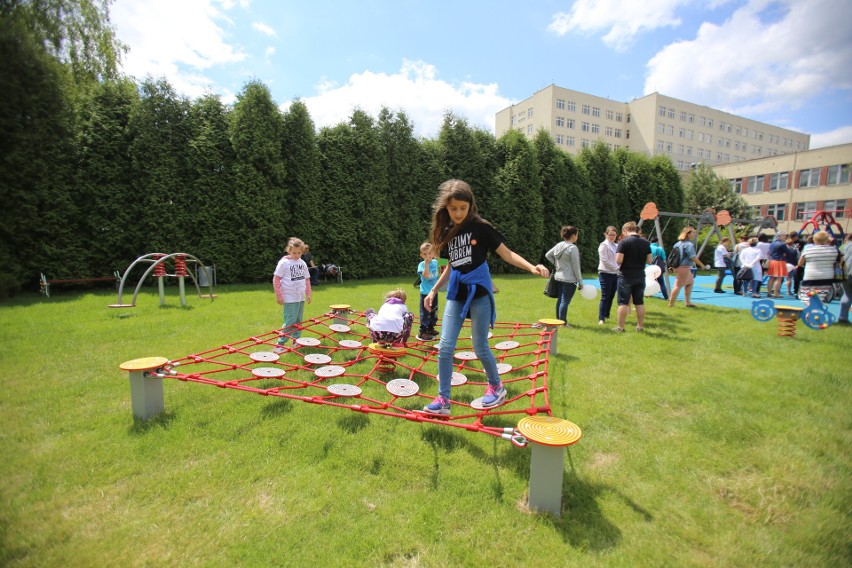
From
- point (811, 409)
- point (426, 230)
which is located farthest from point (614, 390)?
point (426, 230)

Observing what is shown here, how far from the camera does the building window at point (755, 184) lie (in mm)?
38156

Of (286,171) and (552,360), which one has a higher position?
(286,171)

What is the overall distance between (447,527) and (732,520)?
64.5 inches

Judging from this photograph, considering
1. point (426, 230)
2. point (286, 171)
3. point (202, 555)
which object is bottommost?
point (202, 555)

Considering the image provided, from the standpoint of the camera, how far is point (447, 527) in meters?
2.24

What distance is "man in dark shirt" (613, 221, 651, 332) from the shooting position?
633cm

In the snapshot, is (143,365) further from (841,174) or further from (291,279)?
(841,174)

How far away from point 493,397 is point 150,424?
9.70 feet

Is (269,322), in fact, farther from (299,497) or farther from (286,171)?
(286,171)

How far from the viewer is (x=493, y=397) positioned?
3367 mm

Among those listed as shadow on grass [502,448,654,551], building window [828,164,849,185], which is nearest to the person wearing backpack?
building window [828,164,849,185]

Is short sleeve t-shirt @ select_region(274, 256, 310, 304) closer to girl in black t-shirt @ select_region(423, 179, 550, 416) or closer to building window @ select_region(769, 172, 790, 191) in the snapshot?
girl in black t-shirt @ select_region(423, 179, 550, 416)

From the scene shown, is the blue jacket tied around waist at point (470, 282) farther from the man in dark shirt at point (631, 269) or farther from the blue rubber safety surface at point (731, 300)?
the blue rubber safety surface at point (731, 300)

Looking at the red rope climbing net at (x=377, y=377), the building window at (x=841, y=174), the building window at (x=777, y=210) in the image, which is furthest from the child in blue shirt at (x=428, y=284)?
the building window at (x=777, y=210)
